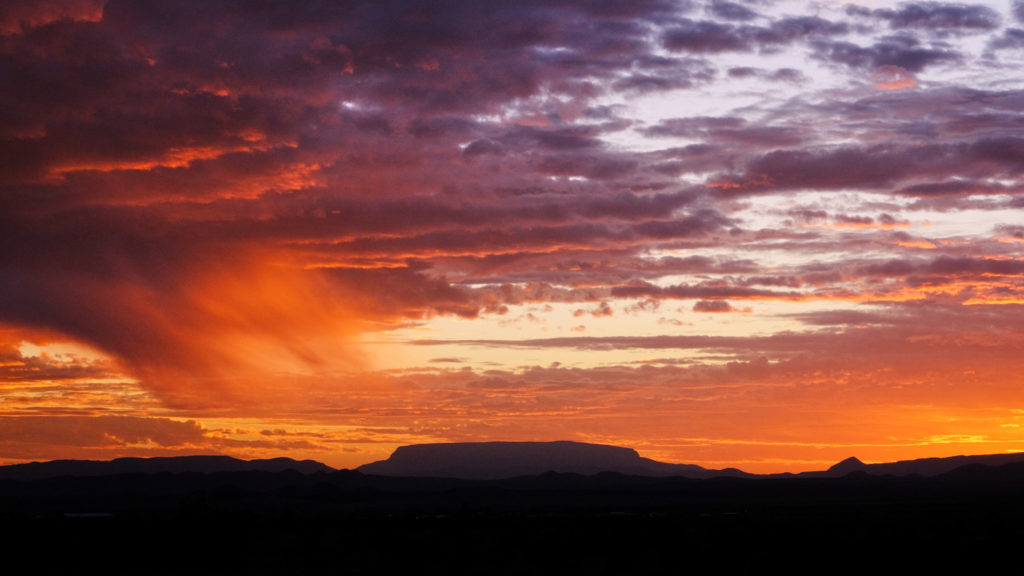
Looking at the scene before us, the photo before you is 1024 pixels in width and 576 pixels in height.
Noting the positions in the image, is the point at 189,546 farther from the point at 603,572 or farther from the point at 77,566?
the point at 603,572

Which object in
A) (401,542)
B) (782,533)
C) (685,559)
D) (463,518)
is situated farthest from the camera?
(463,518)

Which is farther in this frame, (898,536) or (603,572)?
(898,536)

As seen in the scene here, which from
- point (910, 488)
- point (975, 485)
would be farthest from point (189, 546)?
point (975, 485)

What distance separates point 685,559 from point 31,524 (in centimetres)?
4864

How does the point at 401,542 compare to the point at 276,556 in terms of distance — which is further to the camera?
the point at 401,542

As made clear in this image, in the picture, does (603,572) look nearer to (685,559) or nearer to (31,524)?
(685,559)

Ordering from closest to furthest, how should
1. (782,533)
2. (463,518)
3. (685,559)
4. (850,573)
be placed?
(850,573)
(685,559)
(782,533)
(463,518)

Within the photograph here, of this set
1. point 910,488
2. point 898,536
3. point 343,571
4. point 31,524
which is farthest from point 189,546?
point 910,488

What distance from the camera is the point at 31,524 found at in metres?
72.9

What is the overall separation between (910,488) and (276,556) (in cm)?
16502

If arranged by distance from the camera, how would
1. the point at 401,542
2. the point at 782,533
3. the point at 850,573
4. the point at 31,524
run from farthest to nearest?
the point at 31,524 → the point at 782,533 → the point at 401,542 → the point at 850,573

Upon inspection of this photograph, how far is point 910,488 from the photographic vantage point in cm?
19138

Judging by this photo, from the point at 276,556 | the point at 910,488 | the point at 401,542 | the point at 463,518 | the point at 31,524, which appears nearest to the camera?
the point at 276,556

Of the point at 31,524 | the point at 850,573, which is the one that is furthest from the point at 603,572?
the point at 31,524
